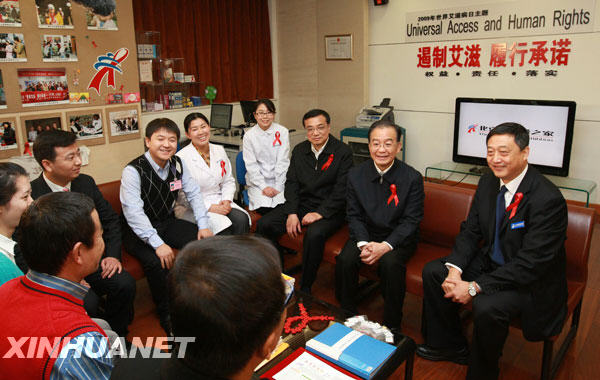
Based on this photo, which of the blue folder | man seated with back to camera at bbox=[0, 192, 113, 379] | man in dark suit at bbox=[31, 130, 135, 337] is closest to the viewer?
man seated with back to camera at bbox=[0, 192, 113, 379]

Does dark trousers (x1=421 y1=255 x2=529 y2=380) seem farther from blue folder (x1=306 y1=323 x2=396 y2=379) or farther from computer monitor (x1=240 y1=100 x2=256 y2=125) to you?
computer monitor (x1=240 y1=100 x2=256 y2=125)

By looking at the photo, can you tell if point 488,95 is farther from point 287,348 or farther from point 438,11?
point 287,348

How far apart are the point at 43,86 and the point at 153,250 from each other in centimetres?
207

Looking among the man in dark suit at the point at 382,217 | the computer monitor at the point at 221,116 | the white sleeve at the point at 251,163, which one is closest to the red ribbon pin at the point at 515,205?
the man in dark suit at the point at 382,217

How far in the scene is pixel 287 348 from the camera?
1800mm

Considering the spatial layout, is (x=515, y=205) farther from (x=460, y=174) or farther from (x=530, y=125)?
(x=460, y=174)

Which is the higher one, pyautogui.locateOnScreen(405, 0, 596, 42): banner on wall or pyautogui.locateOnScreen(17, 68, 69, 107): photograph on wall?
pyautogui.locateOnScreen(405, 0, 596, 42): banner on wall

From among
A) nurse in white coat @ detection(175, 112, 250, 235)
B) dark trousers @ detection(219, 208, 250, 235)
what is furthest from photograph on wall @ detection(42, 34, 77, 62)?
dark trousers @ detection(219, 208, 250, 235)

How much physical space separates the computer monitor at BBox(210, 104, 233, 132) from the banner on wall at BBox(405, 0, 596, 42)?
2.18m

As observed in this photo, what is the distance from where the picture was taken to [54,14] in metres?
3.59

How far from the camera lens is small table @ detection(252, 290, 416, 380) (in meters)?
1.67

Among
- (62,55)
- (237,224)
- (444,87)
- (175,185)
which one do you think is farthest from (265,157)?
(444,87)

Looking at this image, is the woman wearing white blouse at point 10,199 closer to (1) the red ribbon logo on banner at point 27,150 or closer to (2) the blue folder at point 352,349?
(2) the blue folder at point 352,349

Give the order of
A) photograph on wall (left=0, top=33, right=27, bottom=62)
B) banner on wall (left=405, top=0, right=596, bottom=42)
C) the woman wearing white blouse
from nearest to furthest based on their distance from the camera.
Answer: the woman wearing white blouse, photograph on wall (left=0, top=33, right=27, bottom=62), banner on wall (left=405, top=0, right=596, bottom=42)
